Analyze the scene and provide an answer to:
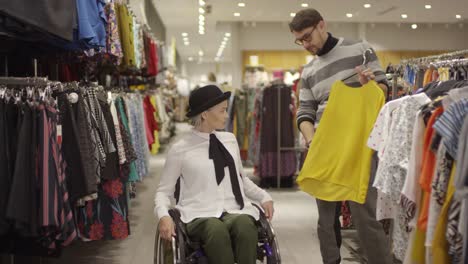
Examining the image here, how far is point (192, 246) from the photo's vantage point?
A: 9.54ft

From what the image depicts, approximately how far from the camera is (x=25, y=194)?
2.86 m

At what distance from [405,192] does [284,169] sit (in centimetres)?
569

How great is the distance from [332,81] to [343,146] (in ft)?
1.44

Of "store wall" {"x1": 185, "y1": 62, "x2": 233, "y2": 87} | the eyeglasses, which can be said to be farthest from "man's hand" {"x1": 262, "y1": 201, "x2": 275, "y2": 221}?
"store wall" {"x1": 185, "y1": 62, "x2": 233, "y2": 87}

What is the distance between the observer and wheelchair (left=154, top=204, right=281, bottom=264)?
2793mm

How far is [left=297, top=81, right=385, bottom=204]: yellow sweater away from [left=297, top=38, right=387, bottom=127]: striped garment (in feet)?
0.48

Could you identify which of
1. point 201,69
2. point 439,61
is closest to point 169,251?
point 439,61

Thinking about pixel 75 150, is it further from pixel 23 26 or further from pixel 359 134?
→ pixel 359 134

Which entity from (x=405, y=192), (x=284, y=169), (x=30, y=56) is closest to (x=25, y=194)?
(x=405, y=192)

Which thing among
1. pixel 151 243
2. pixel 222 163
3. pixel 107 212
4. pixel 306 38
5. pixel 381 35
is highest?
pixel 381 35

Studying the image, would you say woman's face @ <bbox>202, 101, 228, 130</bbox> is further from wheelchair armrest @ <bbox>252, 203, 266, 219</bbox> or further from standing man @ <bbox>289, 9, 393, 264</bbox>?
standing man @ <bbox>289, 9, 393, 264</bbox>

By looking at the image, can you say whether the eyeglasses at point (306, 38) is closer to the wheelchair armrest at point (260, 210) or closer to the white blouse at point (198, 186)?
the white blouse at point (198, 186)

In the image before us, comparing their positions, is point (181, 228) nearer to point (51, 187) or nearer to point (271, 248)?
point (271, 248)

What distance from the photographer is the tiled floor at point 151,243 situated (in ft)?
15.3
